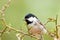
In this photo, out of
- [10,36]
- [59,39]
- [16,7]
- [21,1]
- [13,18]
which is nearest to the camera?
[59,39]

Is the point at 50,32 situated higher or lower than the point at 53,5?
higher

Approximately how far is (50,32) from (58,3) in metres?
2.03

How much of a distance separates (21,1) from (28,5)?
10 cm

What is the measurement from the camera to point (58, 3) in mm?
2889

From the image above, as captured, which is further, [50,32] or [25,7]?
[25,7]

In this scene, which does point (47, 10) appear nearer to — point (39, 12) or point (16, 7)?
point (39, 12)

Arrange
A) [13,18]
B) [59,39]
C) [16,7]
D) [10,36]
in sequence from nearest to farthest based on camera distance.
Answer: [59,39]
[10,36]
[13,18]
[16,7]

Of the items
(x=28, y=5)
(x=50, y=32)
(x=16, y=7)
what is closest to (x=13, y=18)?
(x=16, y=7)

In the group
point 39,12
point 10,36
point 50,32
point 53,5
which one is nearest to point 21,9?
point 39,12

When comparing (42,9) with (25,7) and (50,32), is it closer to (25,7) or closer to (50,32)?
(25,7)

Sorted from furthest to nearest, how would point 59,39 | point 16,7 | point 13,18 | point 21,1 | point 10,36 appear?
point 21,1 → point 16,7 → point 13,18 → point 10,36 → point 59,39

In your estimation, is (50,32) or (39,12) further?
(39,12)

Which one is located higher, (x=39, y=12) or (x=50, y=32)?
(x=50, y=32)

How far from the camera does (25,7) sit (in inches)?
106
